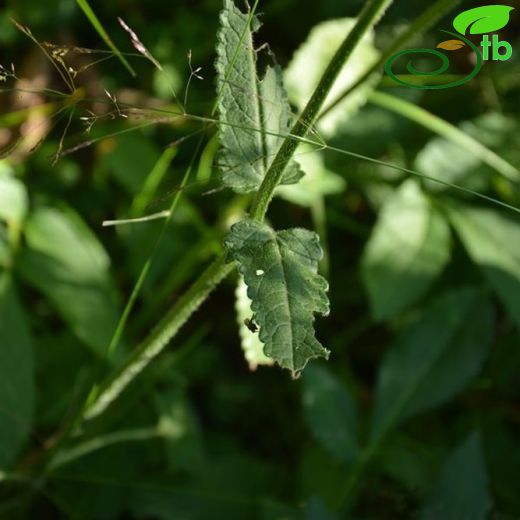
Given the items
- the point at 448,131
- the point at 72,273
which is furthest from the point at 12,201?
the point at 448,131

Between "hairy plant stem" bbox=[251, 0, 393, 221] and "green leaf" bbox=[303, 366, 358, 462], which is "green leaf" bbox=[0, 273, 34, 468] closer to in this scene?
"green leaf" bbox=[303, 366, 358, 462]

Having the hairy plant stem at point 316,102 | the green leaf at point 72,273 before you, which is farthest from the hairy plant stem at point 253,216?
the green leaf at point 72,273

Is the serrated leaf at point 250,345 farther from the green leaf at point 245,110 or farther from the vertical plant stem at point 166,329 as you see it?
the green leaf at point 245,110

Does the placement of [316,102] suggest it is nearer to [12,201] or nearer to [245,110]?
[245,110]

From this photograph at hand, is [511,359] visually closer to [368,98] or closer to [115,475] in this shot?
[368,98]

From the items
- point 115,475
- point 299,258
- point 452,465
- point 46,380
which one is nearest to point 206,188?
point 46,380

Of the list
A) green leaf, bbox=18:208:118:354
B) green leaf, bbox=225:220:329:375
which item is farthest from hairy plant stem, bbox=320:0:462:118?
green leaf, bbox=18:208:118:354
